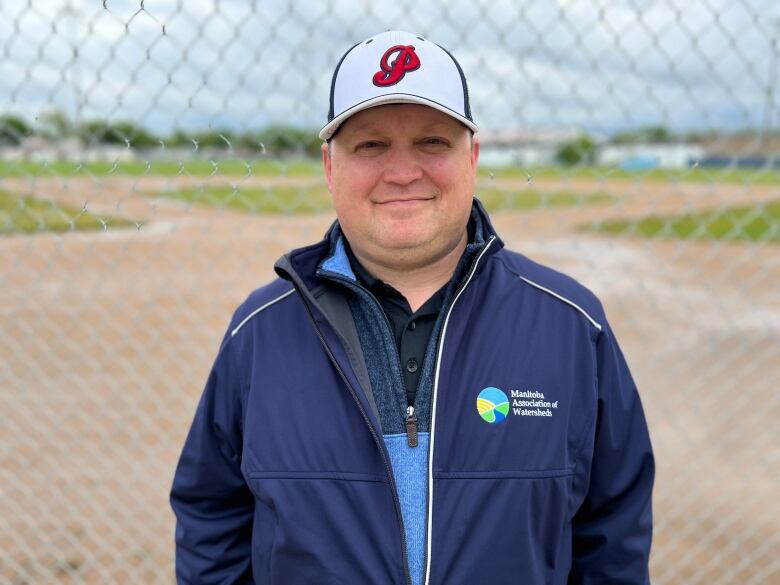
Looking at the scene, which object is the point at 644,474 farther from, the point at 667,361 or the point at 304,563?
the point at 667,361

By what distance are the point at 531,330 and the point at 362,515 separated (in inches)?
22.1

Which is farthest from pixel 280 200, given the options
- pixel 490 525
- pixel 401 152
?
pixel 490 525

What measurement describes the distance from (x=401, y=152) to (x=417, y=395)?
0.55 meters

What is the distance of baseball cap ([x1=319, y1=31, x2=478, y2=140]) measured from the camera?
169 cm

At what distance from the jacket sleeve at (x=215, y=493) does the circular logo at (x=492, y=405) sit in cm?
57

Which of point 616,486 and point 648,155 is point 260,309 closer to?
point 616,486

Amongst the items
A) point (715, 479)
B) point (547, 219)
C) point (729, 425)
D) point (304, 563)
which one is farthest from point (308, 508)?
point (547, 219)

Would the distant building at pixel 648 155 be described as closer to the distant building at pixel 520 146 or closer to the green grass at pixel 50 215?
the distant building at pixel 520 146

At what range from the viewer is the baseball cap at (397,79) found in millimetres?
1691

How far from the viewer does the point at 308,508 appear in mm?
1651

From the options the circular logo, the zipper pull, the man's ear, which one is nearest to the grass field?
the man's ear

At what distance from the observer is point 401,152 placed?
5.70ft

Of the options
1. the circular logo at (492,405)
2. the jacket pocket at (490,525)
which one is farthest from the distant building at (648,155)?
the jacket pocket at (490,525)

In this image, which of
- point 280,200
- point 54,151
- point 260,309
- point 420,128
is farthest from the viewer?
point 280,200
